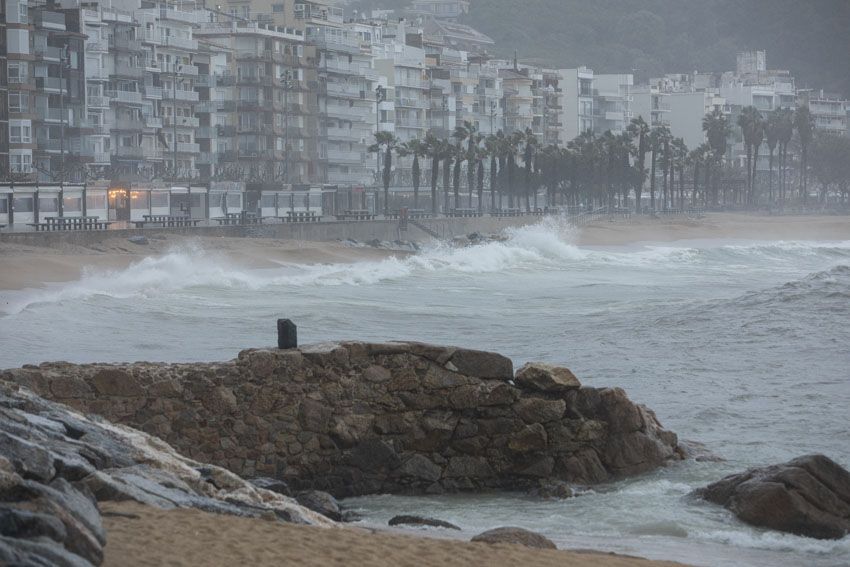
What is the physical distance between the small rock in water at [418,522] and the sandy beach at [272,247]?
33.3 m

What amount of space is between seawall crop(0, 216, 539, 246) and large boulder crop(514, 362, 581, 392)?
4232 centimetres

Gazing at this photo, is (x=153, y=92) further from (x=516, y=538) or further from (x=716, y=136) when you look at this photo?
(x=516, y=538)

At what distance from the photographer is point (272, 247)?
65.6 m

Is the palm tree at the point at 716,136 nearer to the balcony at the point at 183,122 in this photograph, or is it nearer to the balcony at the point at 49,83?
the balcony at the point at 183,122

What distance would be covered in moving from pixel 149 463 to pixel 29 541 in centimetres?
373

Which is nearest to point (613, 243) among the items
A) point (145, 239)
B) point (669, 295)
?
point (145, 239)

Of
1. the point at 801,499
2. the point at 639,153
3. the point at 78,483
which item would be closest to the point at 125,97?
the point at 639,153

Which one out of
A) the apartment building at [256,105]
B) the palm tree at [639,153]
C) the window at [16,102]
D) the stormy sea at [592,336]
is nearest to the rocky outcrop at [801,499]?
the stormy sea at [592,336]

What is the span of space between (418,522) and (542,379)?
7.28 ft

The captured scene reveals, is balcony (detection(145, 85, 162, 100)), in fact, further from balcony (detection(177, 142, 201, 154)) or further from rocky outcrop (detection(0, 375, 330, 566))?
rocky outcrop (detection(0, 375, 330, 566))

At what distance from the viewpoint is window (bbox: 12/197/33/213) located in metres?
61.3

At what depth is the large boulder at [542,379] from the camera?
1346cm

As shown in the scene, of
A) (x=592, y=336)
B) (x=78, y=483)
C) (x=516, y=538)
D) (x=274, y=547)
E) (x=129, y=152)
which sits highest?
(x=129, y=152)

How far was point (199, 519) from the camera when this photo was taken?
9500 mm
